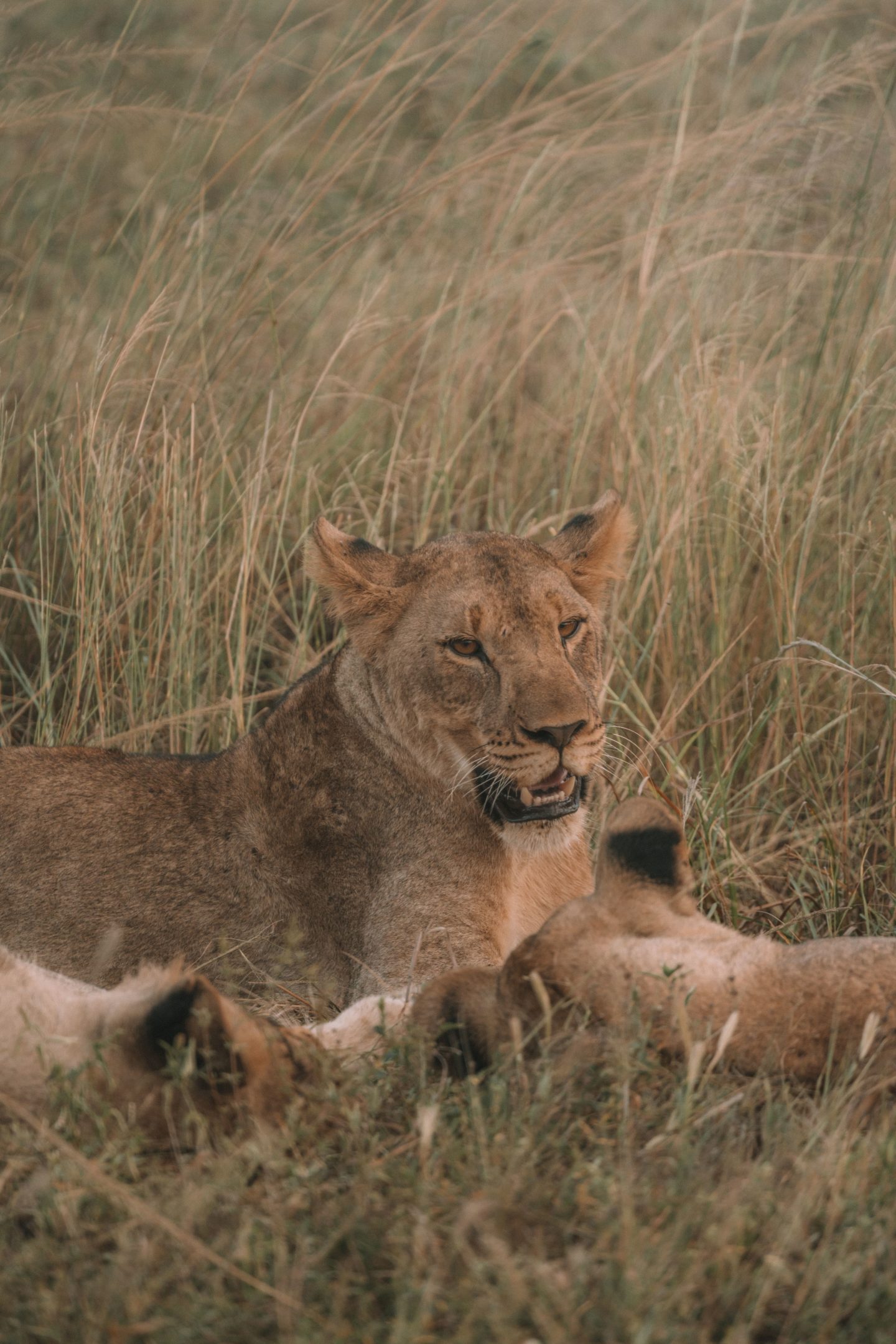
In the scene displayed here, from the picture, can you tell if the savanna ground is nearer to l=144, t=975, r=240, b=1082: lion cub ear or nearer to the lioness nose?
l=144, t=975, r=240, b=1082: lion cub ear

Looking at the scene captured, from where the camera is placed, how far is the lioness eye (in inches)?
152

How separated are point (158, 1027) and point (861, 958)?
1.19 meters

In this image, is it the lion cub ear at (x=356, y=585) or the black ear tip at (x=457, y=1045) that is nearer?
the black ear tip at (x=457, y=1045)

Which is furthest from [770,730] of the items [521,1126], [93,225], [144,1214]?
[93,225]

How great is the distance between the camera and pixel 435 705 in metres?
3.90

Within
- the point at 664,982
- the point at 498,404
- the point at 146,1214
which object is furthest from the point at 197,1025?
the point at 498,404

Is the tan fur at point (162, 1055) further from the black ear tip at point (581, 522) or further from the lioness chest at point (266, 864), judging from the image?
the black ear tip at point (581, 522)

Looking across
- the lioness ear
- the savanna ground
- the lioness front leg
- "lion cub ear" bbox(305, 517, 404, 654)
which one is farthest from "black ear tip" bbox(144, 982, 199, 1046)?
the lioness ear

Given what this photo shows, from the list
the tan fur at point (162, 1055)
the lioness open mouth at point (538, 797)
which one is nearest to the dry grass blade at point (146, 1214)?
the tan fur at point (162, 1055)

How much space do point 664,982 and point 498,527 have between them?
3364 millimetres

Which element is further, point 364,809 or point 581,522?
point 581,522

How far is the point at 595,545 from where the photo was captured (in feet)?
13.9

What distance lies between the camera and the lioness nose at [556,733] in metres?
3.57

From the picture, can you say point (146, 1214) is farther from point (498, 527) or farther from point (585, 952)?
point (498, 527)
